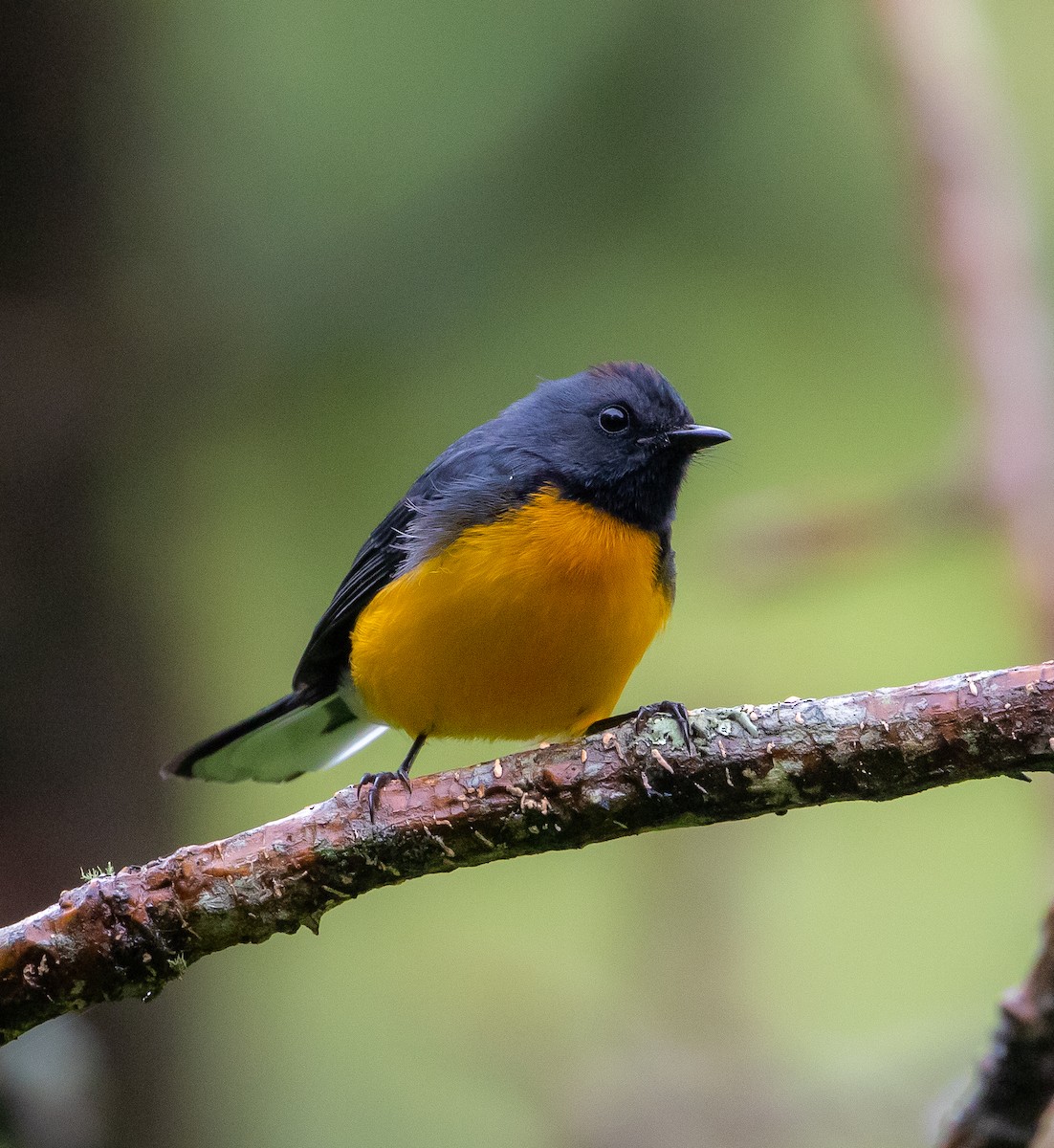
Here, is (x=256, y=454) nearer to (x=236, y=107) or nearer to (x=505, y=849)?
(x=236, y=107)

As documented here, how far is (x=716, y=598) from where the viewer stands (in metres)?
7.52

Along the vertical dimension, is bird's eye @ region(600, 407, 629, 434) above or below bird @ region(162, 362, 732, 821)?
above

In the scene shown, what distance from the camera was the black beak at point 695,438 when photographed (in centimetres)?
429

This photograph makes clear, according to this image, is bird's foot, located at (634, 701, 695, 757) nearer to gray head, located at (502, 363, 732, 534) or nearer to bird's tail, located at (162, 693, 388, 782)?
gray head, located at (502, 363, 732, 534)

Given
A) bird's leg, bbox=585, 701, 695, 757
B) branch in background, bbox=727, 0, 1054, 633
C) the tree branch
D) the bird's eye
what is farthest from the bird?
branch in background, bbox=727, 0, 1054, 633

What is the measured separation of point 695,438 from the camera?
4309 mm

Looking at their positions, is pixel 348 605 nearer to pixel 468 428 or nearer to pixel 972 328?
pixel 468 428

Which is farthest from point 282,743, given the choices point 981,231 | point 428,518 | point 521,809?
point 981,231

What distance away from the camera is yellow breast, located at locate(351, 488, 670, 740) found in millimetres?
3787

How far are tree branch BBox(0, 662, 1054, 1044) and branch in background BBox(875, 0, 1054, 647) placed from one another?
9.03 ft

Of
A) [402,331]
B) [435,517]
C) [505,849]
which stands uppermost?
[402,331]

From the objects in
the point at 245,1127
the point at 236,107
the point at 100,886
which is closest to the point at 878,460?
the point at 236,107

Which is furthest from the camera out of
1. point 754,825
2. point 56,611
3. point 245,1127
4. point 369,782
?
point 754,825

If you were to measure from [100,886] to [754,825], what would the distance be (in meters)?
3.90
